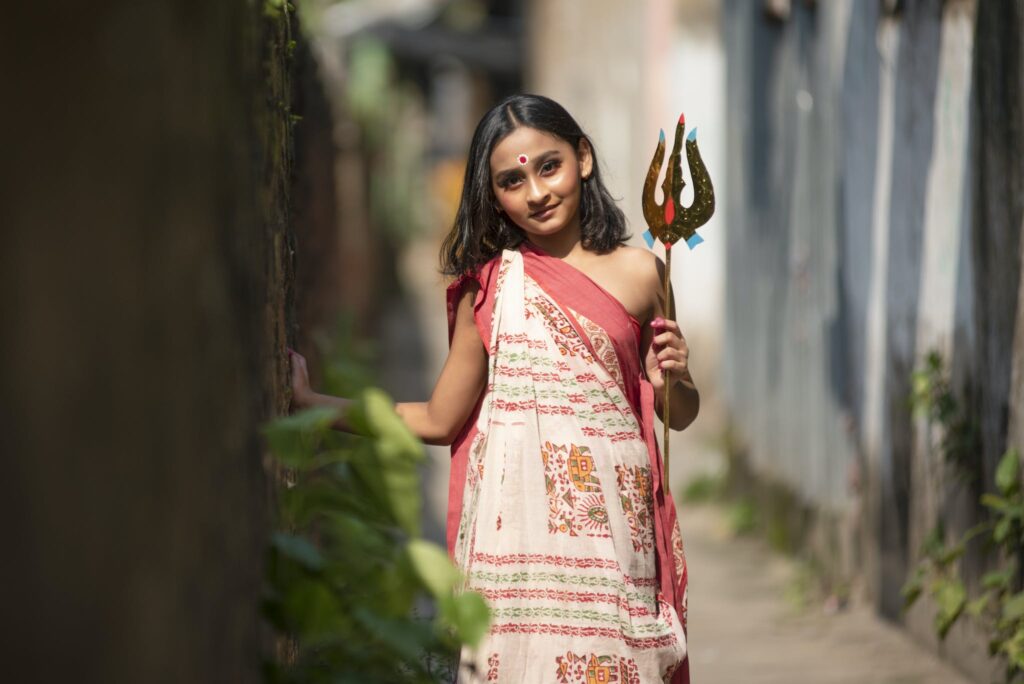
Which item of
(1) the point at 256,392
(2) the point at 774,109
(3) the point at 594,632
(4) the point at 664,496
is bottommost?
(3) the point at 594,632

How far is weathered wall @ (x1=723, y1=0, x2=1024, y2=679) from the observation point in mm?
4617

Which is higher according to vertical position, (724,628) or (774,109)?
(774,109)

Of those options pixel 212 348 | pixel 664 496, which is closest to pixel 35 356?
pixel 212 348

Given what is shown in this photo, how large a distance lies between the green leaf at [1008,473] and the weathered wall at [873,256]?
0.55 ft

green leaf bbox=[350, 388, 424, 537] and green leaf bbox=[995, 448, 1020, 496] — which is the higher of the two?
green leaf bbox=[350, 388, 424, 537]

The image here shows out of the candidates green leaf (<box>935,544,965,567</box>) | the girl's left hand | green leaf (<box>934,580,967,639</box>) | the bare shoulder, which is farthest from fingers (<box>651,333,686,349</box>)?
green leaf (<box>934,580,967,639</box>)

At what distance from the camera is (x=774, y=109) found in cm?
798

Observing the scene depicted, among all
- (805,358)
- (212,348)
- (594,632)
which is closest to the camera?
(212,348)

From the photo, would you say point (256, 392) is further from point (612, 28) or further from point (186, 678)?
point (612, 28)

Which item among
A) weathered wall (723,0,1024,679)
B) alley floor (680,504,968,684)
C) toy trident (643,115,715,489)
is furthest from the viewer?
alley floor (680,504,968,684)

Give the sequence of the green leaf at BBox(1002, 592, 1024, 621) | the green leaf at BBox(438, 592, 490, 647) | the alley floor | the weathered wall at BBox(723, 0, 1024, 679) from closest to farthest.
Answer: the green leaf at BBox(438, 592, 490, 647) < the green leaf at BBox(1002, 592, 1024, 621) < the weathered wall at BBox(723, 0, 1024, 679) < the alley floor

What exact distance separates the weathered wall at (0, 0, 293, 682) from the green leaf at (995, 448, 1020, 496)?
2.63 meters

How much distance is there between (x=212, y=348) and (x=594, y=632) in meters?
1.50

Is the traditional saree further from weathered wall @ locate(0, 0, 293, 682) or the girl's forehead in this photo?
weathered wall @ locate(0, 0, 293, 682)
